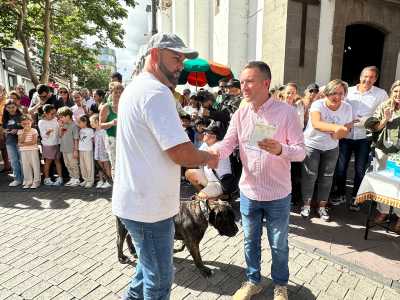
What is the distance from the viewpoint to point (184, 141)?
1678 mm

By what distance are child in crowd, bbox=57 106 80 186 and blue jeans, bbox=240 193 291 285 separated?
15.3ft

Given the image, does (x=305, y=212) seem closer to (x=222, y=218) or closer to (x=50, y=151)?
(x=222, y=218)

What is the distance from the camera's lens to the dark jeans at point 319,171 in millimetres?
4398

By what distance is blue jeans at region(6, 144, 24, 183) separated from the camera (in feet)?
21.1

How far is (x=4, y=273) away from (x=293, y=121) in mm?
3367

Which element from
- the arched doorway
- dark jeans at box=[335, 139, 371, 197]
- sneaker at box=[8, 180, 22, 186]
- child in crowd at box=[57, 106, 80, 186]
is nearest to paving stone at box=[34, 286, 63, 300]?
child in crowd at box=[57, 106, 80, 186]

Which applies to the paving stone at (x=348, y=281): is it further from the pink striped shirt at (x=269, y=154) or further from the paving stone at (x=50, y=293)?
the paving stone at (x=50, y=293)

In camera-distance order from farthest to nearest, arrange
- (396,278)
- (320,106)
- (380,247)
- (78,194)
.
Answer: (78,194) → (320,106) → (380,247) → (396,278)

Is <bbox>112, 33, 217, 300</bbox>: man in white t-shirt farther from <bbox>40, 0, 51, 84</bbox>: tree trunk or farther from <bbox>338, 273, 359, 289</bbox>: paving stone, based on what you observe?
<bbox>40, 0, 51, 84</bbox>: tree trunk

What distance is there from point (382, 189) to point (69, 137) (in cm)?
557

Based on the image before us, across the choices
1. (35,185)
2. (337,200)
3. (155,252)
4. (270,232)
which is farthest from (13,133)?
(337,200)

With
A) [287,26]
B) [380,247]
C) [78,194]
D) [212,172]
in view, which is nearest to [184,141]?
[212,172]

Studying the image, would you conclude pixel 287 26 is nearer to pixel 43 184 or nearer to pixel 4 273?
pixel 43 184

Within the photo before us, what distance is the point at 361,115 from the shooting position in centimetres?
477
